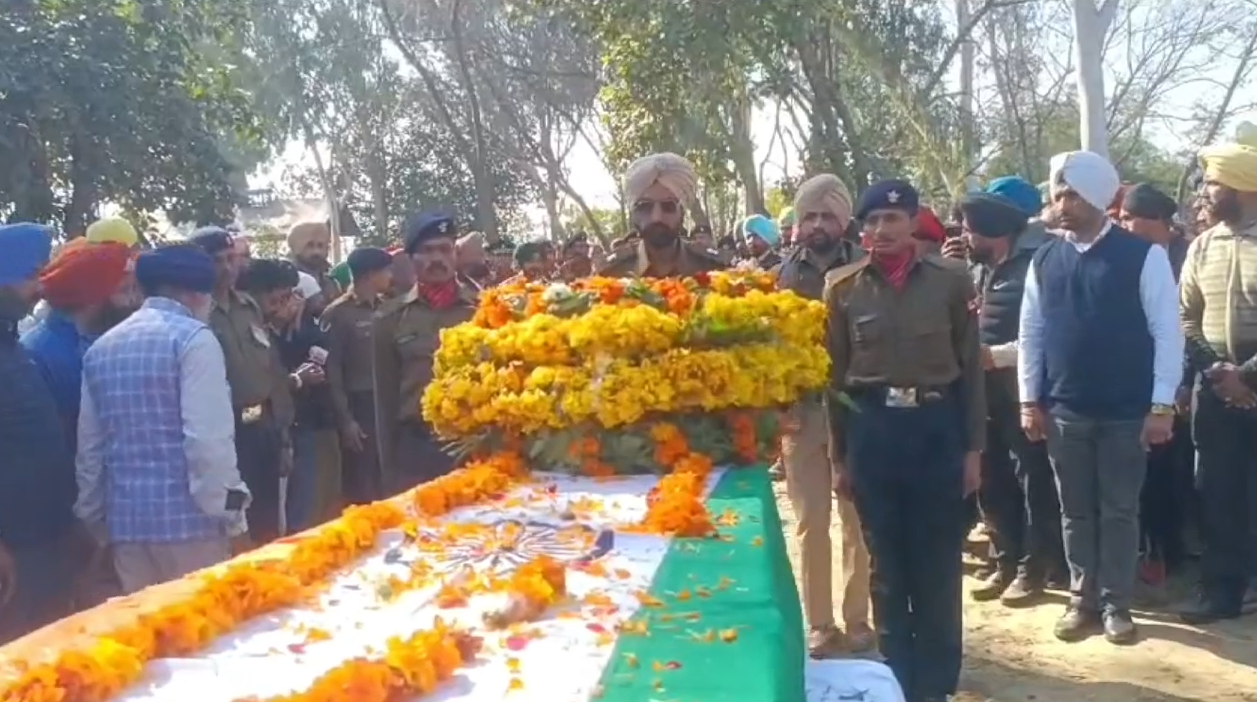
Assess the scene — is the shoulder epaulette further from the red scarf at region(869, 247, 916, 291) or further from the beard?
the beard

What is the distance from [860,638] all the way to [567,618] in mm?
3602

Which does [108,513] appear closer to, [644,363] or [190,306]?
[190,306]

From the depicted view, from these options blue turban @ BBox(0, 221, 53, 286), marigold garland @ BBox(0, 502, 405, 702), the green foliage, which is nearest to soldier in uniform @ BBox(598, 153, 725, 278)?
marigold garland @ BBox(0, 502, 405, 702)

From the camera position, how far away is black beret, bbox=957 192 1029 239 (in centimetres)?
671

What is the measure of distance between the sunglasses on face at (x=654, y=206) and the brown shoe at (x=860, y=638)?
84.2 inches

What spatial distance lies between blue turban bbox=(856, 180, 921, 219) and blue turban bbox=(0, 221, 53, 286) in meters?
3.04

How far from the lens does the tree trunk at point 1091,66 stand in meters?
18.3

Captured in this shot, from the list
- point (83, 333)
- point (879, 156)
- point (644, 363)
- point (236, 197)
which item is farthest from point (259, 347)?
point (879, 156)

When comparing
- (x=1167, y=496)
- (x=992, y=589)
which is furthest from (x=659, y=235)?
(x=1167, y=496)

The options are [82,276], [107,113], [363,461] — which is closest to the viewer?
[82,276]

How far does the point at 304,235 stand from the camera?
9820mm

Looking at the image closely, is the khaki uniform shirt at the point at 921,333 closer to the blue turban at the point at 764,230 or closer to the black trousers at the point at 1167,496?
the black trousers at the point at 1167,496

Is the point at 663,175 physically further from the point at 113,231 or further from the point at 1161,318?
the point at 113,231

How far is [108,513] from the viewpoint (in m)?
4.60
